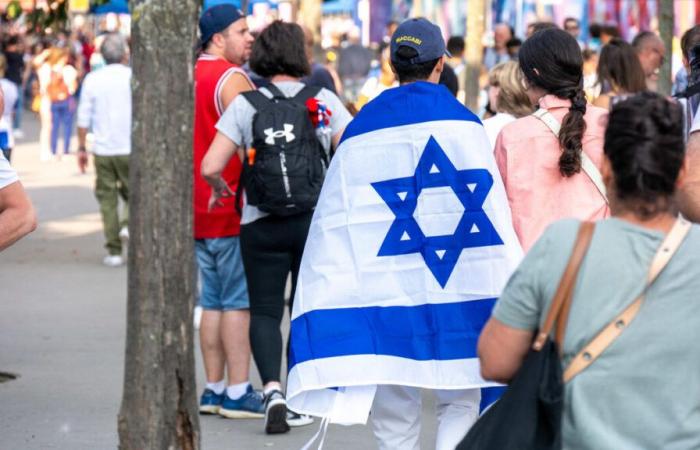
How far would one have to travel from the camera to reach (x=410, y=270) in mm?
5426

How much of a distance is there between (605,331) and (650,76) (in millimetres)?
9134

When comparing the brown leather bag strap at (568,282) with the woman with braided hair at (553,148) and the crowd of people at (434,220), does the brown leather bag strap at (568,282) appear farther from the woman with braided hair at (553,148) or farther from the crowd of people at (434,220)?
the woman with braided hair at (553,148)

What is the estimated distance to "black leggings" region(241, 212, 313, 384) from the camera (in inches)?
290

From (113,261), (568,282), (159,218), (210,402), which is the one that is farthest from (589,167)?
(113,261)

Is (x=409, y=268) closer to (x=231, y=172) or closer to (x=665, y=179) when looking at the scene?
(x=665, y=179)

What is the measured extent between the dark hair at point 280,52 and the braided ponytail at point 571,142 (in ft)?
7.01

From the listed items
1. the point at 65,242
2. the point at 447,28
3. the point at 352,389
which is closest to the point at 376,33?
the point at 447,28

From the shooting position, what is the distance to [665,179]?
3.40 metres

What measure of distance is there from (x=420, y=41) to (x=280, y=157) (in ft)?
5.50

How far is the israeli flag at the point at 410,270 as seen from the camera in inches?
214

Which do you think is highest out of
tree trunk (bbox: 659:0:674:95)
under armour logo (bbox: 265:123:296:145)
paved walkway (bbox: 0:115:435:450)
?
under armour logo (bbox: 265:123:296:145)

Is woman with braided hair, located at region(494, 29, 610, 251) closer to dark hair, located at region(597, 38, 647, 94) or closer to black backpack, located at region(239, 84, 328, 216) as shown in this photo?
black backpack, located at region(239, 84, 328, 216)

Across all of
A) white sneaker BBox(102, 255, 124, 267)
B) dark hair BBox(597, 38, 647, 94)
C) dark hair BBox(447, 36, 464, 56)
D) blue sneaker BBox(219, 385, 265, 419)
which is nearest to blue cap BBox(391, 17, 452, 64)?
blue sneaker BBox(219, 385, 265, 419)

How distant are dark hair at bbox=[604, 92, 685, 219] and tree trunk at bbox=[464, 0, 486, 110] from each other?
39.5ft
